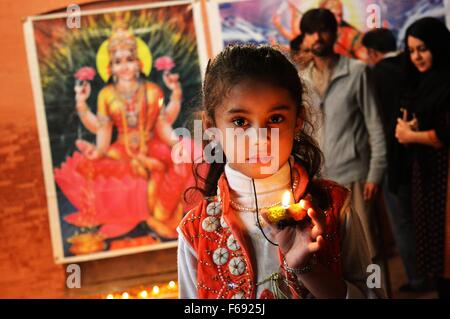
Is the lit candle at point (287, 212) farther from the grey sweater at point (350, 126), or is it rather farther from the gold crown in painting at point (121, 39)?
the gold crown in painting at point (121, 39)

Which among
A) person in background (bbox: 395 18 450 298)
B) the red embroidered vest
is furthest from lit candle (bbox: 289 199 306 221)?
person in background (bbox: 395 18 450 298)

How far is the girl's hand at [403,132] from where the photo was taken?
2.80 metres

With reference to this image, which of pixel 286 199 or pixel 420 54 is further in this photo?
pixel 420 54

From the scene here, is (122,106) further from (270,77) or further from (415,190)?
(270,77)

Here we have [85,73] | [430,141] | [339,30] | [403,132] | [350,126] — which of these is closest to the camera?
[430,141]

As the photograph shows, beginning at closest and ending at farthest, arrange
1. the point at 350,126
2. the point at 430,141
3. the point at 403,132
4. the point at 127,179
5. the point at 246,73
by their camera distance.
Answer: the point at 246,73, the point at 430,141, the point at 403,132, the point at 350,126, the point at 127,179

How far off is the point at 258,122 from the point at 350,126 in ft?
5.78

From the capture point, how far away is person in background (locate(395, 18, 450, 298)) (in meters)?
2.73

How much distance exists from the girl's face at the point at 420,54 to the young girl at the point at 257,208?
1622mm

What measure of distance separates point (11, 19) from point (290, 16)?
118 centimetres

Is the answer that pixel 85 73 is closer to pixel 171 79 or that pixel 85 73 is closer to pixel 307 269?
pixel 171 79

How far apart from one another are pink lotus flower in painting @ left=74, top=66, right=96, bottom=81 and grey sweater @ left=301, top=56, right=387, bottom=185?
92 centimetres

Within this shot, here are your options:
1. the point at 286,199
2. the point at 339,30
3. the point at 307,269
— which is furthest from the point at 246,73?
the point at 339,30

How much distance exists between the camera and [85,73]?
10.4ft
